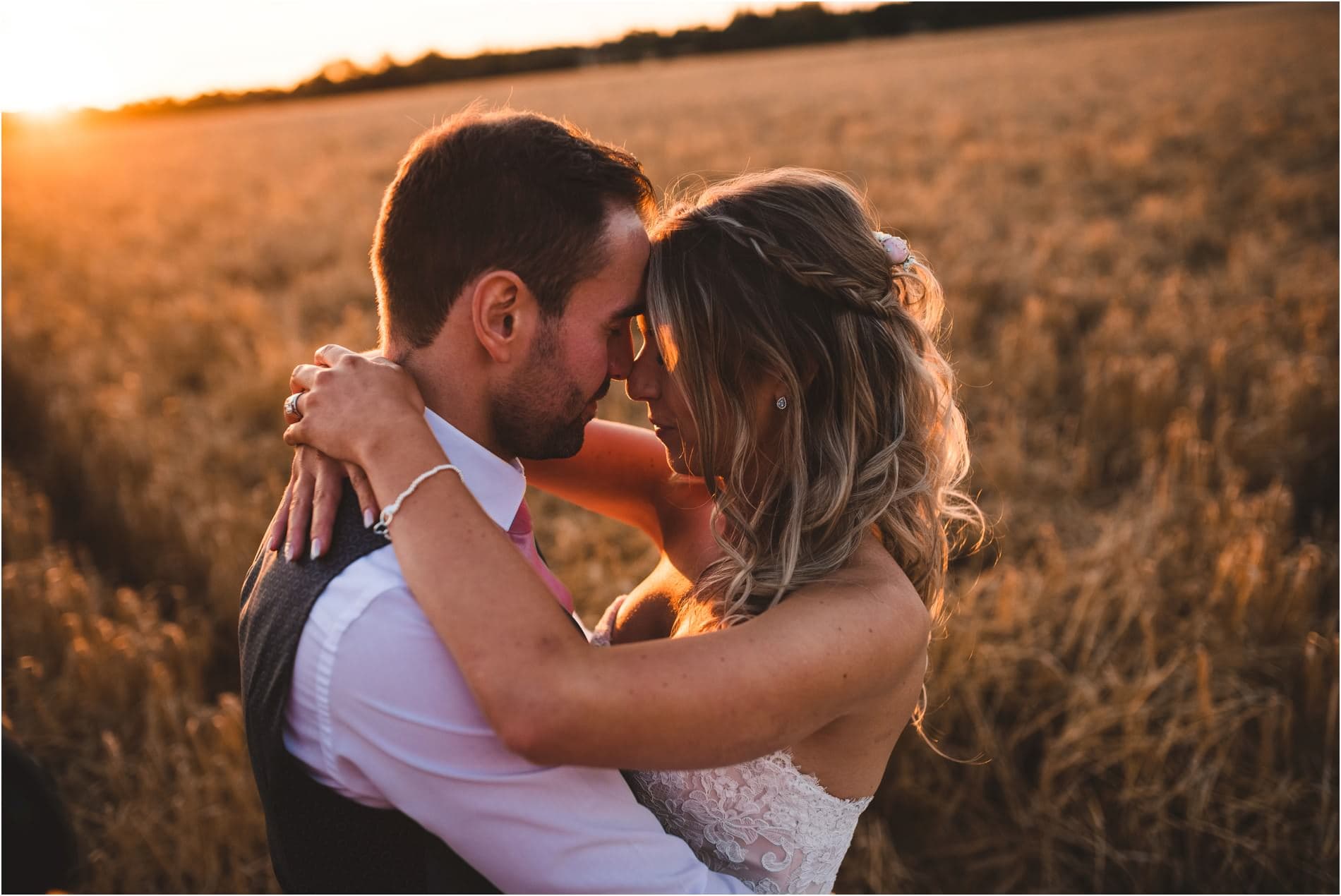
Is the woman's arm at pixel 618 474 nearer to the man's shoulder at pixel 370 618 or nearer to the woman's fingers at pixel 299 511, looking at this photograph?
the woman's fingers at pixel 299 511

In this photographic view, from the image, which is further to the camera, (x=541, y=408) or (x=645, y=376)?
(x=645, y=376)

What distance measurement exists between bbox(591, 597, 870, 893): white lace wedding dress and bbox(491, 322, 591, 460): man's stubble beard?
758mm

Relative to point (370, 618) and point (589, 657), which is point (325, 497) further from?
point (589, 657)

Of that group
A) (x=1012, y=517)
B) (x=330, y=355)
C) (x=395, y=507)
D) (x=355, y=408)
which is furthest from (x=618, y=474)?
(x=1012, y=517)

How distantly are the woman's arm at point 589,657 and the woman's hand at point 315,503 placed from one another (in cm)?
4

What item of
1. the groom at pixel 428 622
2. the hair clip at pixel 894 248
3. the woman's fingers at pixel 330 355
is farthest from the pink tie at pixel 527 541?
the hair clip at pixel 894 248

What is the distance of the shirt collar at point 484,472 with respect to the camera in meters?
1.75

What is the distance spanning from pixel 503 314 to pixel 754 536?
0.75m

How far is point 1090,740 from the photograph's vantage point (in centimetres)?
310

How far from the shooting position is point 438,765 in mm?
1411

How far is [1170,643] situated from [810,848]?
2241 millimetres

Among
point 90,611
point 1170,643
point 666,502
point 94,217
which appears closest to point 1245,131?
point 1170,643

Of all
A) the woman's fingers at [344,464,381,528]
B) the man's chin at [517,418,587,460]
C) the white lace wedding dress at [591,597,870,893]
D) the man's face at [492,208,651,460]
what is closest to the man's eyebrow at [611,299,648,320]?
the man's face at [492,208,651,460]

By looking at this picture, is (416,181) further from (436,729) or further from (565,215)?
(436,729)
